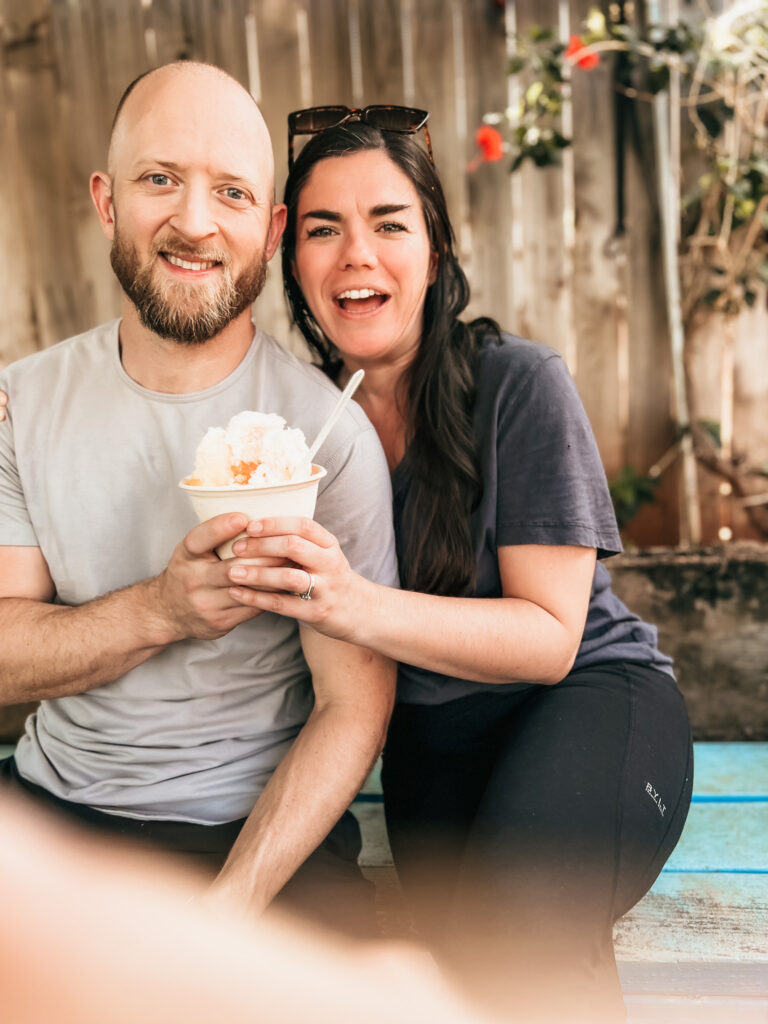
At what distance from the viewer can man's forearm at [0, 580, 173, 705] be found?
5.02ft

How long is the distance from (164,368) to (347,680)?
663 millimetres

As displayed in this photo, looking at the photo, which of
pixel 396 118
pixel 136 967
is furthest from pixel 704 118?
pixel 136 967

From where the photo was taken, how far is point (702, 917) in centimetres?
172

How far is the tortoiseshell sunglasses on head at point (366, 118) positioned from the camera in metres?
1.84

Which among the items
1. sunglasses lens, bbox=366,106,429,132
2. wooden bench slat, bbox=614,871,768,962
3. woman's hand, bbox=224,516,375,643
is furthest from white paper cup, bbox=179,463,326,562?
wooden bench slat, bbox=614,871,768,962

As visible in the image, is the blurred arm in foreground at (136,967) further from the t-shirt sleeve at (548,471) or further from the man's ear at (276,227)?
the man's ear at (276,227)

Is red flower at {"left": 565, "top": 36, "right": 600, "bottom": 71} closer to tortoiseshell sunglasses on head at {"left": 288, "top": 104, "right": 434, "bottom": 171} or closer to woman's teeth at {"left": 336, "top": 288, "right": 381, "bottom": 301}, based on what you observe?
tortoiseshell sunglasses on head at {"left": 288, "top": 104, "right": 434, "bottom": 171}

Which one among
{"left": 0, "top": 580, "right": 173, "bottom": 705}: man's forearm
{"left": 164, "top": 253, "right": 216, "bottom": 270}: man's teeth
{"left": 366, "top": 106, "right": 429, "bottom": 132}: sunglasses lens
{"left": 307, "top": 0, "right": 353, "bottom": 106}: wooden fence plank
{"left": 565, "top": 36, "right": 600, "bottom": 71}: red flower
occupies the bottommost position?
{"left": 0, "top": 580, "right": 173, "bottom": 705}: man's forearm

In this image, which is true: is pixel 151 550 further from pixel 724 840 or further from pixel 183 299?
pixel 724 840

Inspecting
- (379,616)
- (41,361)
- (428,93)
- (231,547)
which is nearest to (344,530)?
(379,616)

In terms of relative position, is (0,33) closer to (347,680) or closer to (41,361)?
(41,361)

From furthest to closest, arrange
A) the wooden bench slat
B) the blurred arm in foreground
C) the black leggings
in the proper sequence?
the wooden bench slat → the black leggings → the blurred arm in foreground

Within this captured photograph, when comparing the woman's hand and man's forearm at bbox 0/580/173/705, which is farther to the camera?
man's forearm at bbox 0/580/173/705

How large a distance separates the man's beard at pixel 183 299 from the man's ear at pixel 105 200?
0.07 metres
